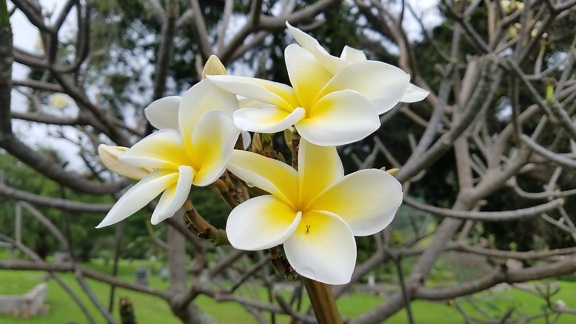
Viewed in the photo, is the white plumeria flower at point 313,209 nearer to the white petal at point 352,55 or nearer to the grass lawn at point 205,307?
the white petal at point 352,55

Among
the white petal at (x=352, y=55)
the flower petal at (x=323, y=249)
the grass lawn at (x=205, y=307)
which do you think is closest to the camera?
the flower petal at (x=323, y=249)

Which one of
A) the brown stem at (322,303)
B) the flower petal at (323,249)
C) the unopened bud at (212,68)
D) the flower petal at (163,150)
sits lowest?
the brown stem at (322,303)

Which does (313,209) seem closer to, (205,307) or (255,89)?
(255,89)

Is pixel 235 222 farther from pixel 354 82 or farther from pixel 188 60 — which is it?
pixel 188 60

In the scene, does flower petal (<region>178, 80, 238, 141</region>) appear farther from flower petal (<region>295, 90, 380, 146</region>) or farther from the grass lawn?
the grass lawn

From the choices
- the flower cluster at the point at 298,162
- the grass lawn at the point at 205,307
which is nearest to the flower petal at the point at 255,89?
the flower cluster at the point at 298,162

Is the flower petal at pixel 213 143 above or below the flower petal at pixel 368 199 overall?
above

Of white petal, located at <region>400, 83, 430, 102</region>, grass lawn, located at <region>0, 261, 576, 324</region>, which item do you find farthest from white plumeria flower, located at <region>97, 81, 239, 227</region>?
grass lawn, located at <region>0, 261, 576, 324</region>
